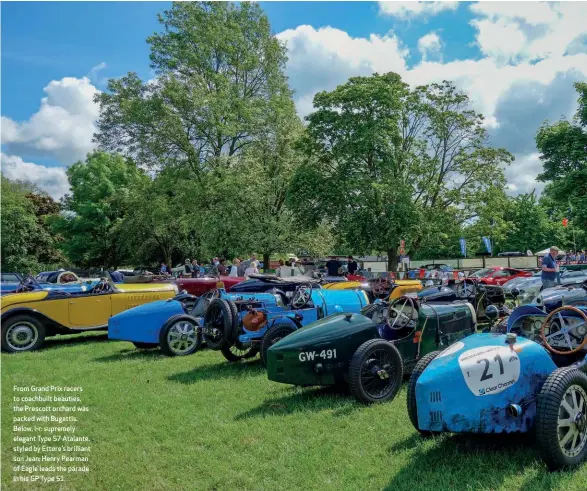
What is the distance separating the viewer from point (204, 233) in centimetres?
2581

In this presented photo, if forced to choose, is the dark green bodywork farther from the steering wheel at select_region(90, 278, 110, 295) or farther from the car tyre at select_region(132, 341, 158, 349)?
the steering wheel at select_region(90, 278, 110, 295)

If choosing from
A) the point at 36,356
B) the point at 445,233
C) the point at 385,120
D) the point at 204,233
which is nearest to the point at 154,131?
the point at 204,233

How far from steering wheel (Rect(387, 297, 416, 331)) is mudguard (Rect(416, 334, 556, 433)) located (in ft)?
8.32

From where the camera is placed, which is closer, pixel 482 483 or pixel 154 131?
pixel 482 483

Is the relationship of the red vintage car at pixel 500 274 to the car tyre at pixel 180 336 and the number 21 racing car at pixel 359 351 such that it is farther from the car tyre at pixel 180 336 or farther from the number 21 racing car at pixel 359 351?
the number 21 racing car at pixel 359 351

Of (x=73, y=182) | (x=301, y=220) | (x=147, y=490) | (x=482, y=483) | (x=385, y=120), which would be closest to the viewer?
(x=482, y=483)

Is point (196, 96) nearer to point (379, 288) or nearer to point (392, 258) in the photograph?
point (392, 258)

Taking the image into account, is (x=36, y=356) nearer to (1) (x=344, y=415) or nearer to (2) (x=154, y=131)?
(1) (x=344, y=415)

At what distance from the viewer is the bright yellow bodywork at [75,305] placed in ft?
35.9

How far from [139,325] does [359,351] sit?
5464mm

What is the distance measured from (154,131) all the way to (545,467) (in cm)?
2536

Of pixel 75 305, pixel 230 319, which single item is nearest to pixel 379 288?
pixel 230 319

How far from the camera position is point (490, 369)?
4070 millimetres

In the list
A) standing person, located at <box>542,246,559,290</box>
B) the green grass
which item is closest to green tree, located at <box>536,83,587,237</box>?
standing person, located at <box>542,246,559,290</box>
